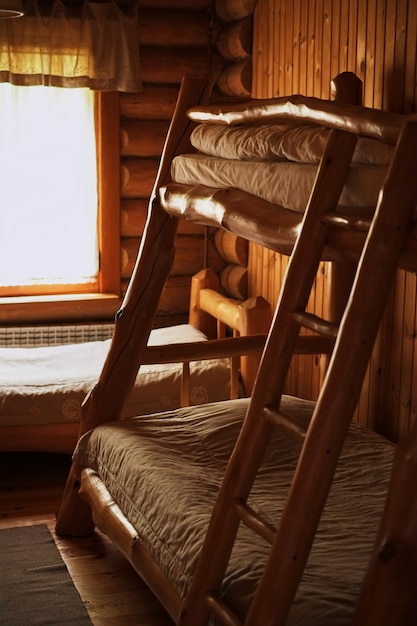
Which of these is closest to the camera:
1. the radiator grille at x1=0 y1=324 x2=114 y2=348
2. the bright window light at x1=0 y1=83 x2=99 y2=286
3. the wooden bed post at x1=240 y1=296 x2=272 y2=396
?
the wooden bed post at x1=240 y1=296 x2=272 y2=396

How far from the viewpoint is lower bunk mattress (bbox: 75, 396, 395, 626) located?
9.27ft

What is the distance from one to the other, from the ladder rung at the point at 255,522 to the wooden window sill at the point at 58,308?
3.46m

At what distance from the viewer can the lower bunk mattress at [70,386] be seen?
200 inches

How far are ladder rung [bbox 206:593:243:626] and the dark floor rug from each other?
1.00 metres

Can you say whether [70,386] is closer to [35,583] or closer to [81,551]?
[81,551]

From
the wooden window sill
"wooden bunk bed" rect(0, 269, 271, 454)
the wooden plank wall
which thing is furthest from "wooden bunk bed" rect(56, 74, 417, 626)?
the wooden window sill

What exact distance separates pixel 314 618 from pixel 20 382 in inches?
115

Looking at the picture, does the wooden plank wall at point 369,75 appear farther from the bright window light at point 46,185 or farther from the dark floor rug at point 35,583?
the dark floor rug at point 35,583

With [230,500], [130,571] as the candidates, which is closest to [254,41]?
[130,571]

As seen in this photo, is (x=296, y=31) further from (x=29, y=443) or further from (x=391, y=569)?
(x=391, y=569)

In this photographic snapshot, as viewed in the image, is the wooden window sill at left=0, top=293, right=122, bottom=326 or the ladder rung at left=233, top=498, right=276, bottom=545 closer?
the ladder rung at left=233, top=498, right=276, bottom=545

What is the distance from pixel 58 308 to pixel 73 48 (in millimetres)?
1586

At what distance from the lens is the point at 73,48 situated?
5855mm

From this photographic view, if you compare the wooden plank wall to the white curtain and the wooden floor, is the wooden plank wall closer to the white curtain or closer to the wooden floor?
the white curtain
